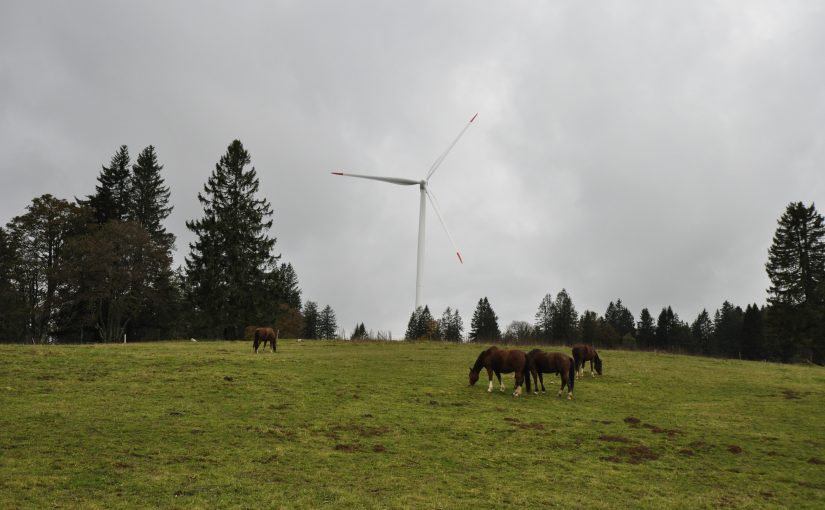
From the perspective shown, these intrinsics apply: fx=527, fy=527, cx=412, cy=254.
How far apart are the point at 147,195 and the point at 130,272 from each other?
2106 centimetres

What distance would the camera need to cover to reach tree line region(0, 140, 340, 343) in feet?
154

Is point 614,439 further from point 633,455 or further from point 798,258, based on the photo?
point 798,258

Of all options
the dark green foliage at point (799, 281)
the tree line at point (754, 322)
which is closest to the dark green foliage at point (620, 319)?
the tree line at point (754, 322)

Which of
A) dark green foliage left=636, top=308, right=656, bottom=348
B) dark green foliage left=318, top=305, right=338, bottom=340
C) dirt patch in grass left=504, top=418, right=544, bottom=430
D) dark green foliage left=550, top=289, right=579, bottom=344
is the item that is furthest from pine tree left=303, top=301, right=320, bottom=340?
dirt patch in grass left=504, top=418, right=544, bottom=430

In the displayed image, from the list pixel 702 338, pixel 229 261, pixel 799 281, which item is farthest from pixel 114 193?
pixel 702 338

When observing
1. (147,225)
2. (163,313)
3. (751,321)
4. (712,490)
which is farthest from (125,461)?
(751,321)

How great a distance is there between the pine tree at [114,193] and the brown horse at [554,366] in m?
53.4

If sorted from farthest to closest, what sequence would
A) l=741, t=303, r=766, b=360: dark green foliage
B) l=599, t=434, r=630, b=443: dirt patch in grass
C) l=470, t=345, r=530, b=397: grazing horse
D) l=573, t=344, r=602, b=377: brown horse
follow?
l=741, t=303, r=766, b=360: dark green foliage, l=573, t=344, r=602, b=377: brown horse, l=470, t=345, r=530, b=397: grazing horse, l=599, t=434, r=630, b=443: dirt patch in grass

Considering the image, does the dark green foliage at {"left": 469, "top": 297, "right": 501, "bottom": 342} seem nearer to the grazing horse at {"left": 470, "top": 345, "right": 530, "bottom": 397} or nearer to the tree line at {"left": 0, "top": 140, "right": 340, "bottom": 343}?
the tree line at {"left": 0, "top": 140, "right": 340, "bottom": 343}

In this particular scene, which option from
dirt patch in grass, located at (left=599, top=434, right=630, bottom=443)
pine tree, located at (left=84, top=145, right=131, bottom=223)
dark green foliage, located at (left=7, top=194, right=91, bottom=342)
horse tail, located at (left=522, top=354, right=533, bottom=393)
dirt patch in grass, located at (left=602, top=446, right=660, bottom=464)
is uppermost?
pine tree, located at (left=84, top=145, right=131, bottom=223)

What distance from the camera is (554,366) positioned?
20297 mm

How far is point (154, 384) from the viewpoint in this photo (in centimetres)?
1841

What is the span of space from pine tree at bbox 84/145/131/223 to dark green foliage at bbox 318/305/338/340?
2647 inches

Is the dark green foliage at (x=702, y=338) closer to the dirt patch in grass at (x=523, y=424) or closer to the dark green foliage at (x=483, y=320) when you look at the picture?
the dark green foliage at (x=483, y=320)
